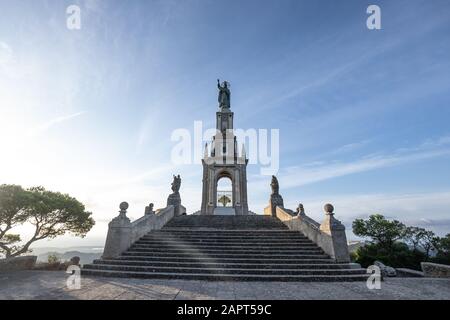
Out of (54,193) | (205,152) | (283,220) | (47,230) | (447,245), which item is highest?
(205,152)

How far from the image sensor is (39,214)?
18.9 m

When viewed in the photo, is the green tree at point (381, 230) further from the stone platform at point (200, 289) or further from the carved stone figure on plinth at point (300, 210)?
the stone platform at point (200, 289)

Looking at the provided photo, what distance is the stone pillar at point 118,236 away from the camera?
28.7 feet

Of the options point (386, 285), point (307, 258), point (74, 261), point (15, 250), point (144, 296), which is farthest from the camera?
point (15, 250)

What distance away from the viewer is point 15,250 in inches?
771

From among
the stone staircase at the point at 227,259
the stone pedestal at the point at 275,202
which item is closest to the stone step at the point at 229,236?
the stone staircase at the point at 227,259

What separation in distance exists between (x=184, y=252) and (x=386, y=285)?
21.5 ft

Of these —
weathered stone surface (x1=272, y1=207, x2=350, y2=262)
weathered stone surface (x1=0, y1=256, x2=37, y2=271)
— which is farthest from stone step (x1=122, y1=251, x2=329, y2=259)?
weathered stone surface (x1=0, y1=256, x2=37, y2=271)

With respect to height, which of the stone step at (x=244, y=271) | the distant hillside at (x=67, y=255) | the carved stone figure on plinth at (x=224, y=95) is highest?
the carved stone figure on plinth at (x=224, y=95)

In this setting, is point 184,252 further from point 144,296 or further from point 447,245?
point 447,245

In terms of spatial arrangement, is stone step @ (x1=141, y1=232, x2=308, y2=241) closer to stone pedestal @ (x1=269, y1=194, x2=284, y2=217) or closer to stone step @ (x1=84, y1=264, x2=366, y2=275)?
stone step @ (x1=84, y1=264, x2=366, y2=275)

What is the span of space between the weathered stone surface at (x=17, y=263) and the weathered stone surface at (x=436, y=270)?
49.0ft
